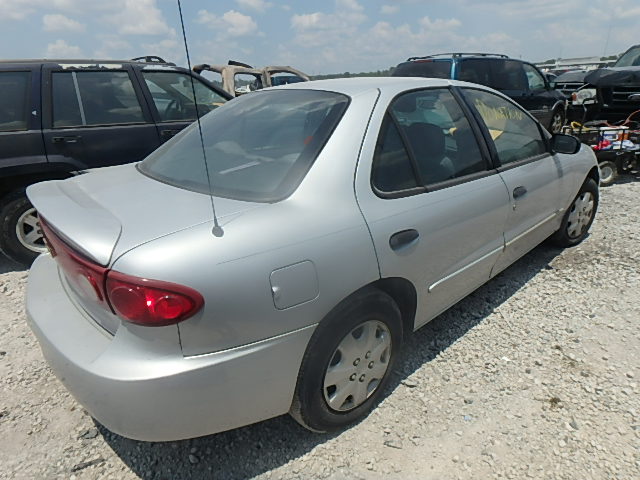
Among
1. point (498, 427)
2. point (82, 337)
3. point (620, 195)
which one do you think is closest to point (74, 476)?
point (82, 337)

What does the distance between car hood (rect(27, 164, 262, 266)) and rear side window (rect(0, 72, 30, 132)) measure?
2079mm

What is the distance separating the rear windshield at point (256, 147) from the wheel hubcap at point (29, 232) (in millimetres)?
2133

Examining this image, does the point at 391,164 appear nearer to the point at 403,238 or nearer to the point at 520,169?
the point at 403,238

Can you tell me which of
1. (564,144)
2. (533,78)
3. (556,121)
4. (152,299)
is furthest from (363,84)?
(556,121)

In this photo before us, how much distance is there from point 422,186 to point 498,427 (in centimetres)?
126

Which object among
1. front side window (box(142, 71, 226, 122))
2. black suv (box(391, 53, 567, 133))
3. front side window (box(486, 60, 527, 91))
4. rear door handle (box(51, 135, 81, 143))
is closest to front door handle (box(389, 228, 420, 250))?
A: front side window (box(142, 71, 226, 122))

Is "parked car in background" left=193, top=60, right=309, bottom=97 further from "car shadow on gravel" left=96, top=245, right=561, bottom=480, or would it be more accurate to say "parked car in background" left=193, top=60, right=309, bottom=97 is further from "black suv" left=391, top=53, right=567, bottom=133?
"car shadow on gravel" left=96, top=245, right=561, bottom=480

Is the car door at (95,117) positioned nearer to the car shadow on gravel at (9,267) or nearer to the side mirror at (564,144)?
the car shadow on gravel at (9,267)

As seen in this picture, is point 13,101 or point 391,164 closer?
point 391,164

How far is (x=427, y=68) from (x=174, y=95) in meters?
4.84

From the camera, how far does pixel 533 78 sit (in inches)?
352

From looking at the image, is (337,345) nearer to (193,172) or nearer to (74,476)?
(193,172)

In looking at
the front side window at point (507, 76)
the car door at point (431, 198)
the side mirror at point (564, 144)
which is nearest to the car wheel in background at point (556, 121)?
the front side window at point (507, 76)

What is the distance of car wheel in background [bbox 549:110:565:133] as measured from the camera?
911 centimetres
